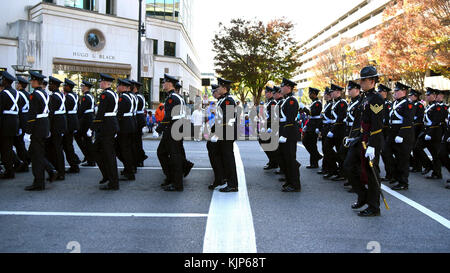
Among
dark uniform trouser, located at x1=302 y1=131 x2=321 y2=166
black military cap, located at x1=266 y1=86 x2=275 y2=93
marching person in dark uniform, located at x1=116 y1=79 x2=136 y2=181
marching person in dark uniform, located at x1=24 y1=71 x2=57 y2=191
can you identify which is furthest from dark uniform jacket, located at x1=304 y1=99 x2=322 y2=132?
marching person in dark uniform, located at x1=24 y1=71 x2=57 y2=191

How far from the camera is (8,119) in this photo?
26.8 ft

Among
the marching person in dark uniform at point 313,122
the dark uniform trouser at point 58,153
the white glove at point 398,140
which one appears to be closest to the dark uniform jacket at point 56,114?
the dark uniform trouser at point 58,153

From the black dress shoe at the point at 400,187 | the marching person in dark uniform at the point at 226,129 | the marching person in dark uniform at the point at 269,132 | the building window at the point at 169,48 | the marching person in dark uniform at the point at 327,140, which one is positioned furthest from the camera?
the building window at the point at 169,48

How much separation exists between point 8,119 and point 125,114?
2250mm

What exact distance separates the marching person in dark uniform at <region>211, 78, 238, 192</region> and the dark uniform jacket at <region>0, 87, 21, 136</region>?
4.04 meters

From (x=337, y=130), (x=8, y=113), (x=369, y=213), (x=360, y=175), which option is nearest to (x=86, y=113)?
(x=8, y=113)

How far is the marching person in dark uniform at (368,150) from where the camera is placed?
19.1 ft

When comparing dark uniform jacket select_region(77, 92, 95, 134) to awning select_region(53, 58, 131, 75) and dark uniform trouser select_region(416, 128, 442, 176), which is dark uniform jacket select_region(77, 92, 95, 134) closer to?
dark uniform trouser select_region(416, 128, 442, 176)

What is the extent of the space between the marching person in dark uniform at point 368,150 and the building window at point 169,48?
33.7m

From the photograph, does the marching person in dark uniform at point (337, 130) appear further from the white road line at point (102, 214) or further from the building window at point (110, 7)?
the building window at point (110, 7)

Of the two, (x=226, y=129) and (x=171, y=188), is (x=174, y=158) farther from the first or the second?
(x=226, y=129)

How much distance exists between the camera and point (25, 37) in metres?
26.1

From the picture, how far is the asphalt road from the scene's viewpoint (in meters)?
4.46
